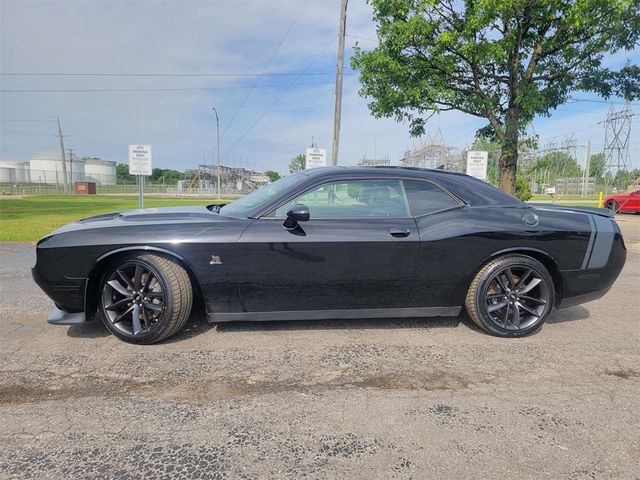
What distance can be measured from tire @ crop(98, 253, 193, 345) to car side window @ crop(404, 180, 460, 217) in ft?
6.50

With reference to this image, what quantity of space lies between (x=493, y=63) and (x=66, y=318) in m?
11.2

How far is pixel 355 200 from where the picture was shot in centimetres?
343

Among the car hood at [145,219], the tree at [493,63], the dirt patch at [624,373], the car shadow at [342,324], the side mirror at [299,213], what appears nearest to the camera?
the dirt patch at [624,373]

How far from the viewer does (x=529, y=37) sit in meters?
10.3

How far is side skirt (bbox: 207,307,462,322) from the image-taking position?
327cm

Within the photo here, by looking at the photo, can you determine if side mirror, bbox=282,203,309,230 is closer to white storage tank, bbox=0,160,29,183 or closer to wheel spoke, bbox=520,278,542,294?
wheel spoke, bbox=520,278,542,294

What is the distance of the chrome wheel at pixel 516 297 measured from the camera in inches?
137

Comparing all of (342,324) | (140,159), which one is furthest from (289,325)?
(140,159)

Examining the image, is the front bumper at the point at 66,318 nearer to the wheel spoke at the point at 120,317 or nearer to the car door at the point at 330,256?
the wheel spoke at the point at 120,317

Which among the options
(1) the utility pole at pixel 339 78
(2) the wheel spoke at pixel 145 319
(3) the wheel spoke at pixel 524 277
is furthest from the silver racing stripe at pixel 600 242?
(1) the utility pole at pixel 339 78

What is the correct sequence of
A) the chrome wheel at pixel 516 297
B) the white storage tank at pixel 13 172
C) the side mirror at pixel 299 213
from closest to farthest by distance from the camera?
the side mirror at pixel 299 213 → the chrome wheel at pixel 516 297 → the white storage tank at pixel 13 172

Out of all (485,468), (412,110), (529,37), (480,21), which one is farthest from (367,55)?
(485,468)

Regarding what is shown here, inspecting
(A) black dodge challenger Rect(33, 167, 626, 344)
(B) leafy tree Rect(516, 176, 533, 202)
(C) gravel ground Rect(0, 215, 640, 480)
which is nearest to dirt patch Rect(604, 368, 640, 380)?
(C) gravel ground Rect(0, 215, 640, 480)

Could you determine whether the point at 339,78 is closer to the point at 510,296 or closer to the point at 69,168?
the point at 510,296
